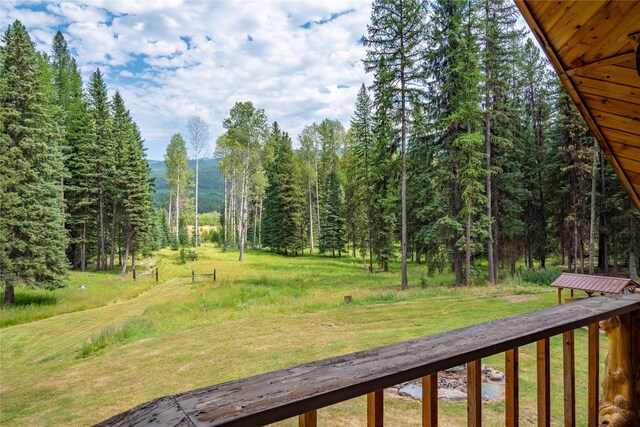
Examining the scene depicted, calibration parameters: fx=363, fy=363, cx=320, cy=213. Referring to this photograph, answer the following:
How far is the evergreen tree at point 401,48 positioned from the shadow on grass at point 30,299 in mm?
14344

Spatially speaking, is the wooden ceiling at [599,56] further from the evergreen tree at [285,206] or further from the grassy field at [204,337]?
the evergreen tree at [285,206]

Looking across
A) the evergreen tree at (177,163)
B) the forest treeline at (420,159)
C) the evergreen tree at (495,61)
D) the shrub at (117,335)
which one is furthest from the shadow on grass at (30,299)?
the evergreen tree at (177,163)

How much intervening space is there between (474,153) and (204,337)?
12042 millimetres

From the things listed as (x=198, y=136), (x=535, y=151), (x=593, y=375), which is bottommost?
(x=593, y=375)

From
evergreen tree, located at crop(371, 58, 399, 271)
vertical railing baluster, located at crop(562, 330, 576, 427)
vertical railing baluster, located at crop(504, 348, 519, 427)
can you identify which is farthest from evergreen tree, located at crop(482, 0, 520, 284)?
A: vertical railing baluster, located at crop(504, 348, 519, 427)

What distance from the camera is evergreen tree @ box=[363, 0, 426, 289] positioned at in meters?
14.8

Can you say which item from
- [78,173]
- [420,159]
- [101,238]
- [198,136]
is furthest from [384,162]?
[78,173]

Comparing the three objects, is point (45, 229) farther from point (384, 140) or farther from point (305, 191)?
point (305, 191)

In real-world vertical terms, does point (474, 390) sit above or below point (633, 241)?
above

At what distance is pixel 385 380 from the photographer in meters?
0.88

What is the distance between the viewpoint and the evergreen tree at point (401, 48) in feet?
48.5

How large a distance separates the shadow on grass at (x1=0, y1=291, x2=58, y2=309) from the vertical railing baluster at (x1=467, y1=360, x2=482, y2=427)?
17.1 m

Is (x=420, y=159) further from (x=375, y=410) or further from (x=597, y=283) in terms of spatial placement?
(x=375, y=410)

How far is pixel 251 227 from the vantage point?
41.4m
